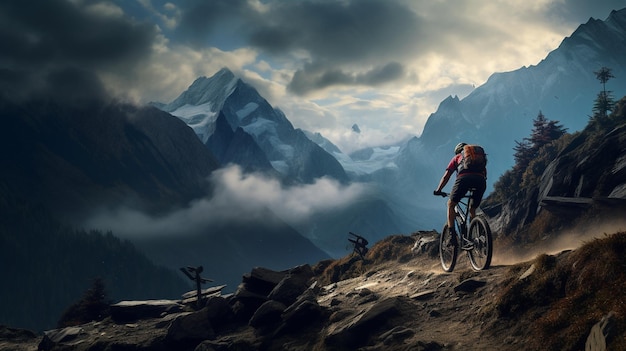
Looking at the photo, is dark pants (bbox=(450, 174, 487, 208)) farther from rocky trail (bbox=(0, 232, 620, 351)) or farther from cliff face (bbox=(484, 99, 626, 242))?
cliff face (bbox=(484, 99, 626, 242))

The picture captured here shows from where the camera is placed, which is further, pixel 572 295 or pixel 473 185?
pixel 473 185

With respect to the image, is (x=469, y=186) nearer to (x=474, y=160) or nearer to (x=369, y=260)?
(x=474, y=160)

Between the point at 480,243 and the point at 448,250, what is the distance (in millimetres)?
2303

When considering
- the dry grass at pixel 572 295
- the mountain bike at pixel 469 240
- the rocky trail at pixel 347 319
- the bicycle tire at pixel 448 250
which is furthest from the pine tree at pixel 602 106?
the dry grass at pixel 572 295

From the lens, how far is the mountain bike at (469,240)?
1380cm

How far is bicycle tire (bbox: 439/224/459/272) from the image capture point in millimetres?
15648

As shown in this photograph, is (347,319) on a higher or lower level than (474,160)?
lower

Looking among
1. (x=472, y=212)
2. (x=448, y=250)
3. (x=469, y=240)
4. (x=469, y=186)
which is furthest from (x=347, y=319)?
(x=469, y=186)

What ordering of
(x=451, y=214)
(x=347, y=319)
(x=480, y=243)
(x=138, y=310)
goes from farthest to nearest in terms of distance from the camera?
(x=138, y=310) → (x=451, y=214) → (x=480, y=243) → (x=347, y=319)

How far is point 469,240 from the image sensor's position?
1472cm

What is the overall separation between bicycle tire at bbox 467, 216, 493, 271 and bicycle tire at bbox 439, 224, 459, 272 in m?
0.73

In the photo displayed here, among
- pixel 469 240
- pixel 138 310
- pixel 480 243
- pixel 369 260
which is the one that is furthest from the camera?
pixel 369 260

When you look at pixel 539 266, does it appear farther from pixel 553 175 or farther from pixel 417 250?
pixel 553 175

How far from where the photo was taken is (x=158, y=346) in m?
17.1
